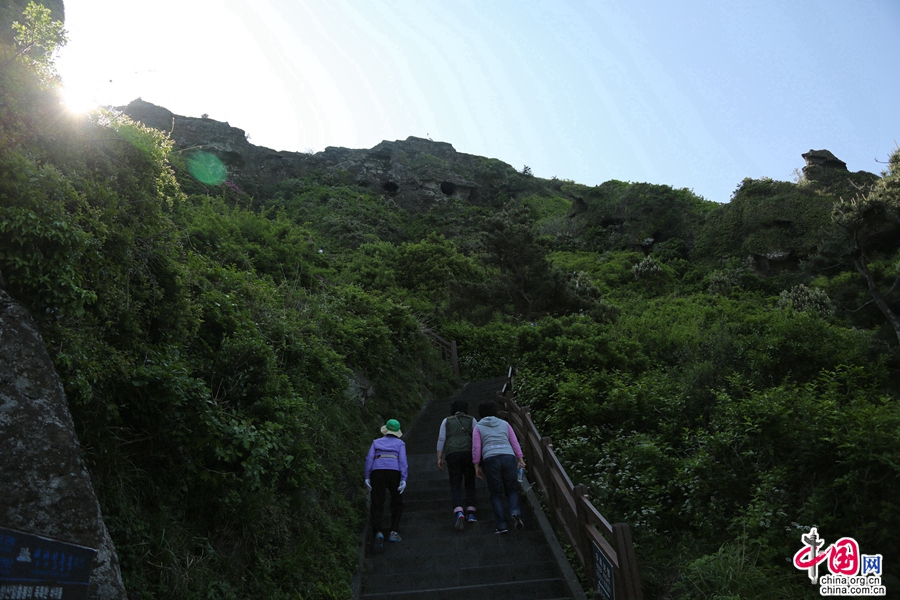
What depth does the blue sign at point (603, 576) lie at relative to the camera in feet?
17.0

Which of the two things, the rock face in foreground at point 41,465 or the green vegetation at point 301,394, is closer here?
the rock face in foreground at point 41,465

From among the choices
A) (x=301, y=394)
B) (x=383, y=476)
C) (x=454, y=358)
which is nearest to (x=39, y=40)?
(x=301, y=394)

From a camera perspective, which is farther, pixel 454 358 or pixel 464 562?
pixel 454 358

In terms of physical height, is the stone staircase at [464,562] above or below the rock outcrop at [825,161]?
below

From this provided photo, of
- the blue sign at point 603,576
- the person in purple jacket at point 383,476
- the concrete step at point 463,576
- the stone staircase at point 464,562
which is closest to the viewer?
the blue sign at point 603,576

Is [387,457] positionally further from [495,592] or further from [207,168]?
[207,168]

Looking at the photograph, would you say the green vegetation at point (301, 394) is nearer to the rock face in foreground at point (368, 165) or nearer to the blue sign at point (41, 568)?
the blue sign at point (41, 568)

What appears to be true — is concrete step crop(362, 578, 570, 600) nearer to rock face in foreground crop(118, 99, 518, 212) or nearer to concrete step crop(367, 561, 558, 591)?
concrete step crop(367, 561, 558, 591)

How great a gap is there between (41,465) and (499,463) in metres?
5.01

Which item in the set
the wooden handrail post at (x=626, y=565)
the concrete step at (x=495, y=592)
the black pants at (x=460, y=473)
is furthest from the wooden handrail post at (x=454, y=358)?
the wooden handrail post at (x=626, y=565)

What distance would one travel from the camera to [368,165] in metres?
41.1

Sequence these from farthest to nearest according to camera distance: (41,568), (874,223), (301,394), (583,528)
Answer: (874,223)
(301,394)
(583,528)
(41,568)

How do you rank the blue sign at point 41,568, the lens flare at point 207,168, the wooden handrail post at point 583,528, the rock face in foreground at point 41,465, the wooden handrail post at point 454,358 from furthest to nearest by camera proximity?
the lens flare at point 207,168, the wooden handrail post at point 454,358, the wooden handrail post at point 583,528, the rock face in foreground at point 41,465, the blue sign at point 41,568

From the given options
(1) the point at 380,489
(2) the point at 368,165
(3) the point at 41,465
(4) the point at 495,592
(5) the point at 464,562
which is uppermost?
(2) the point at 368,165
